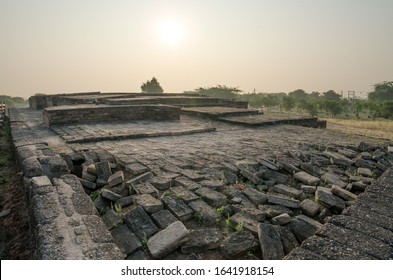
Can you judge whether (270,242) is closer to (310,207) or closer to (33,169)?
(310,207)

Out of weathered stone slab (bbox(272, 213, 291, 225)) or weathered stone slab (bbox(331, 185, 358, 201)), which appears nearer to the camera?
weathered stone slab (bbox(272, 213, 291, 225))

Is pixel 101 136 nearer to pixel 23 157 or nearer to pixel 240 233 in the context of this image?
pixel 23 157

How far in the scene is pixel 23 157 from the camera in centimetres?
409

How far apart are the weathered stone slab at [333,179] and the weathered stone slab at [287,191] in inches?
28.2

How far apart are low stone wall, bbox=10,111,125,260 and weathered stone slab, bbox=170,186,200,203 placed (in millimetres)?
889

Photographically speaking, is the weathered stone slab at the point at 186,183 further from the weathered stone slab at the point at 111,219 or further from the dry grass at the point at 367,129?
the dry grass at the point at 367,129

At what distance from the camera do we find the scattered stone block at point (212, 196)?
2952mm

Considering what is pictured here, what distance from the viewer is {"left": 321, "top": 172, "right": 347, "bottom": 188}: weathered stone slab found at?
12.1 ft

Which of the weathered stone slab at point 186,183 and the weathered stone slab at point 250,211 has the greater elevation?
the weathered stone slab at point 186,183

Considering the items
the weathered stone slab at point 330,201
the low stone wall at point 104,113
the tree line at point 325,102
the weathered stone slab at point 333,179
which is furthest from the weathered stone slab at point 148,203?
the tree line at point 325,102

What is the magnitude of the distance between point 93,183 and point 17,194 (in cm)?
141

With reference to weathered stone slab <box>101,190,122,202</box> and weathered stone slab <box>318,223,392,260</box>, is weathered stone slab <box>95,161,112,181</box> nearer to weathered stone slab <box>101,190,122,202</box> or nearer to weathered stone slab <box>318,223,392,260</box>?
weathered stone slab <box>101,190,122,202</box>

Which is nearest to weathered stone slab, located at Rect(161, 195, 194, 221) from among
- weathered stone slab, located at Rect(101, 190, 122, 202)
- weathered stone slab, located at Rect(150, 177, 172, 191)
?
weathered stone slab, located at Rect(150, 177, 172, 191)
